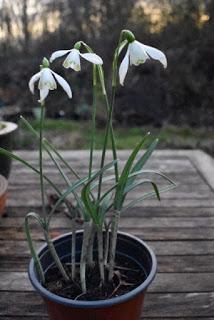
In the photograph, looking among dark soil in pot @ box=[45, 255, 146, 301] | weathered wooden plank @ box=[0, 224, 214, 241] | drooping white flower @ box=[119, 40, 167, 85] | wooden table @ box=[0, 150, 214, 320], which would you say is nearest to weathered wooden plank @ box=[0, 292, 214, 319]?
wooden table @ box=[0, 150, 214, 320]

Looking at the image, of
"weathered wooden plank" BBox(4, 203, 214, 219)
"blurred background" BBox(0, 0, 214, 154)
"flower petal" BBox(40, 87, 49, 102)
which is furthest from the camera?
"blurred background" BBox(0, 0, 214, 154)

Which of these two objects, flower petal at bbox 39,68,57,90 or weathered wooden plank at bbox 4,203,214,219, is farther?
weathered wooden plank at bbox 4,203,214,219

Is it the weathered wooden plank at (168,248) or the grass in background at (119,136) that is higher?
the weathered wooden plank at (168,248)

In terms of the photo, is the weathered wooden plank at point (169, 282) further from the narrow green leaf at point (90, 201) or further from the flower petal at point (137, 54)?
the flower petal at point (137, 54)

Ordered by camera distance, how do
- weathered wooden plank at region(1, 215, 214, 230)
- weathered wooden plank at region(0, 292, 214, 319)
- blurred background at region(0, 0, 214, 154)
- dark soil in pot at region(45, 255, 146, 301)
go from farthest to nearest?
blurred background at region(0, 0, 214, 154), weathered wooden plank at region(1, 215, 214, 230), weathered wooden plank at region(0, 292, 214, 319), dark soil in pot at region(45, 255, 146, 301)

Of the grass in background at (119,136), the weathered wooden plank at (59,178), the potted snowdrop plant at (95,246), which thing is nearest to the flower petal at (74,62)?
the potted snowdrop plant at (95,246)

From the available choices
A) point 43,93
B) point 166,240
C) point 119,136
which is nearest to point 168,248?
point 166,240

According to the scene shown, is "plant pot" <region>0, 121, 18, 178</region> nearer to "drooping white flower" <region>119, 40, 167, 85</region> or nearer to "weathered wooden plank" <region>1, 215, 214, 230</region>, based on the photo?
"weathered wooden plank" <region>1, 215, 214, 230</region>

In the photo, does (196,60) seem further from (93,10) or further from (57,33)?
(57,33)

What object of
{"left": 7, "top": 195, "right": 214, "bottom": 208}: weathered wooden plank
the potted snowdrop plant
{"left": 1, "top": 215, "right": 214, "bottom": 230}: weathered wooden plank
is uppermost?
the potted snowdrop plant
